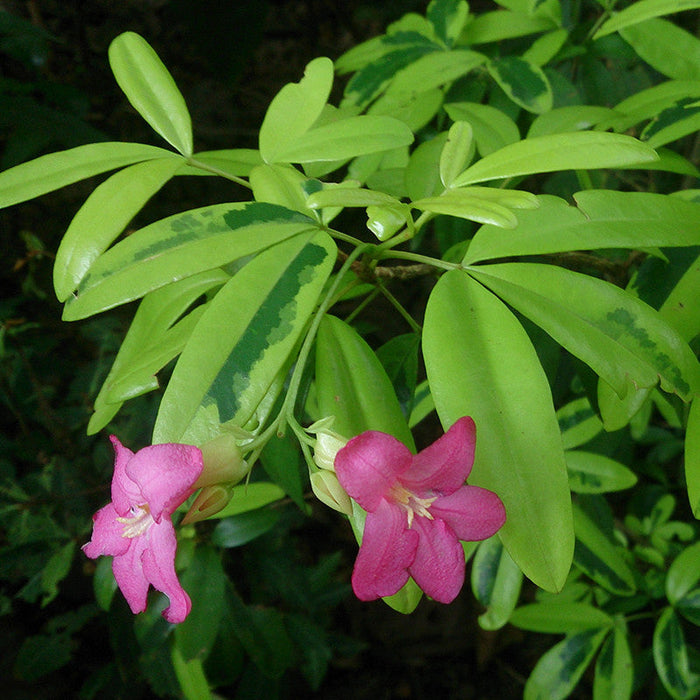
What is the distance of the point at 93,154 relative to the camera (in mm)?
641

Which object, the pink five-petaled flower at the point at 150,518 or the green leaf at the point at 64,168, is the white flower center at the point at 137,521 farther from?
the green leaf at the point at 64,168

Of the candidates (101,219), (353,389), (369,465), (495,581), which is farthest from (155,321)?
(495,581)

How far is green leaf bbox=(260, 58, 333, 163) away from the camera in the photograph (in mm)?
668

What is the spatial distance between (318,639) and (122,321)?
3.06ft

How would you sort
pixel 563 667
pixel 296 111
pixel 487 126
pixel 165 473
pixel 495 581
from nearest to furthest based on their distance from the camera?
pixel 165 473, pixel 296 111, pixel 487 126, pixel 495 581, pixel 563 667

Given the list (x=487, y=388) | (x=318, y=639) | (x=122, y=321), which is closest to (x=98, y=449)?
(x=122, y=321)

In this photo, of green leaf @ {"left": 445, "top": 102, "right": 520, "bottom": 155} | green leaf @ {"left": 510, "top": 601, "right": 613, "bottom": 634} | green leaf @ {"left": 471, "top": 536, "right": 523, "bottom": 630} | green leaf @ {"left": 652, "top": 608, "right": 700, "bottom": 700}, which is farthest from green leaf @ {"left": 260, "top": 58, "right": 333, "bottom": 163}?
green leaf @ {"left": 652, "top": 608, "right": 700, "bottom": 700}

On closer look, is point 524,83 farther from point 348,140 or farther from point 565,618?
point 565,618

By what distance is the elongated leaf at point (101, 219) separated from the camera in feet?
1.83

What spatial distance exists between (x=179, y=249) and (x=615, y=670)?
1011 mm

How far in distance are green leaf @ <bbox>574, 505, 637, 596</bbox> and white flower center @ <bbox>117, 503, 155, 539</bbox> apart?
752 millimetres

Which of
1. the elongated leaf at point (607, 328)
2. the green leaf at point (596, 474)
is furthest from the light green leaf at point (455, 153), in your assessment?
the green leaf at point (596, 474)

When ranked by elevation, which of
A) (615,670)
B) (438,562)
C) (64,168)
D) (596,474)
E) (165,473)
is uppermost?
(64,168)

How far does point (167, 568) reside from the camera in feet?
1.44
